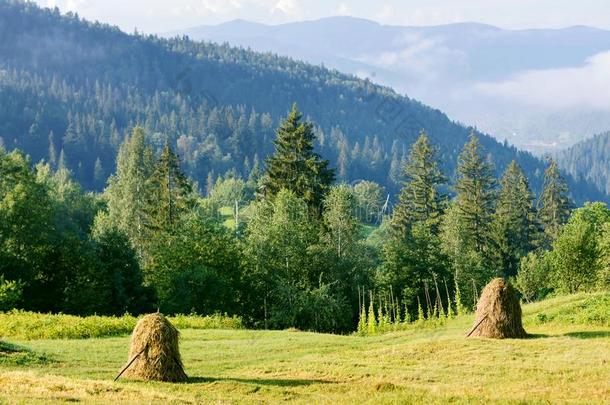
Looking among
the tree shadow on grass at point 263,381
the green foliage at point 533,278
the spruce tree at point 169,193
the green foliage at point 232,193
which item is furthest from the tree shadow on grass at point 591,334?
the green foliage at point 232,193

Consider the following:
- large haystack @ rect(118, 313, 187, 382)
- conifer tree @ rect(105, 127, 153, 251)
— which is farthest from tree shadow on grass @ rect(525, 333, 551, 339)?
conifer tree @ rect(105, 127, 153, 251)

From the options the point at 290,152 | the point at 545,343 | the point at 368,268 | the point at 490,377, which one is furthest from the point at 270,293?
the point at 490,377

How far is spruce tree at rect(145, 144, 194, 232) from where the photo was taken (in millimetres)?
66625

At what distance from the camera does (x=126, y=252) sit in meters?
54.2

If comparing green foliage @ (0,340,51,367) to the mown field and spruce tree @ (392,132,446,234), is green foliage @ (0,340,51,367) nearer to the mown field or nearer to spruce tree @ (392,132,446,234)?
the mown field

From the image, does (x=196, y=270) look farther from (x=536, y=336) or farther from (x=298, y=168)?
(x=536, y=336)

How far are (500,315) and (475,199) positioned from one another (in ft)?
187

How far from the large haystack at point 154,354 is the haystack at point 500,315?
42.4ft

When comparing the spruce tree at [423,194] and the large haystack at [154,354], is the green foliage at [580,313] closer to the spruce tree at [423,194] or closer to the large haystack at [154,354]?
the large haystack at [154,354]

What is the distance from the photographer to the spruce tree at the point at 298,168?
210 ft

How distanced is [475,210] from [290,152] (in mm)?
28430

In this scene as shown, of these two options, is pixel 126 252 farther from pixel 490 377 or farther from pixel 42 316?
pixel 490 377

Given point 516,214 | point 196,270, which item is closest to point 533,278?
point 516,214

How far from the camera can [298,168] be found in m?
64.6
